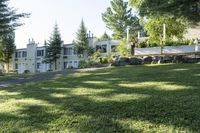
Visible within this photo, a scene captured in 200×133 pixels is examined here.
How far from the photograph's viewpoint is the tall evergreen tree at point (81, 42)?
55188mm

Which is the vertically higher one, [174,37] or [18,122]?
[174,37]

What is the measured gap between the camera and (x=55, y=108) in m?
8.95

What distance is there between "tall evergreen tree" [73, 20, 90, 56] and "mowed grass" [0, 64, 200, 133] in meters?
43.9

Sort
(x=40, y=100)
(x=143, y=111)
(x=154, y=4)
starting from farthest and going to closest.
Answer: (x=154, y=4) < (x=40, y=100) < (x=143, y=111)

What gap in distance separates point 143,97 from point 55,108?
2287 mm

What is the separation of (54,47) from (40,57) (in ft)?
25.1

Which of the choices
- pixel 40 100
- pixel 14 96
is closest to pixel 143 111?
pixel 40 100

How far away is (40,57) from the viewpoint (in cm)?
6391

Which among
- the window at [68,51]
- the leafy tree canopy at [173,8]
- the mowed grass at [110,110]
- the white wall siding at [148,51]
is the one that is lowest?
the mowed grass at [110,110]

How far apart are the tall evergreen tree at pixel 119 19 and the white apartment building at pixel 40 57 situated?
3534 mm

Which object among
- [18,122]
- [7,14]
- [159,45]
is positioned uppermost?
[7,14]

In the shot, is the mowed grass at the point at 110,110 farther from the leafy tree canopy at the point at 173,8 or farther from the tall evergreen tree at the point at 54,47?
the tall evergreen tree at the point at 54,47

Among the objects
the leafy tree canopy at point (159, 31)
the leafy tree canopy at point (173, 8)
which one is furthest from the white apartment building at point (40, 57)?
the leafy tree canopy at point (173, 8)

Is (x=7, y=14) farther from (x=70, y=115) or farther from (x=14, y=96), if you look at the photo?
(x=70, y=115)
